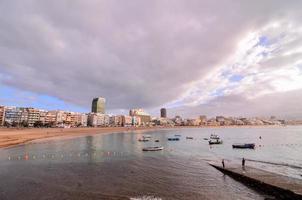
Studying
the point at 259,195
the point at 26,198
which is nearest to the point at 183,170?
the point at 259,195

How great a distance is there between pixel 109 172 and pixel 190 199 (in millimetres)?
16347

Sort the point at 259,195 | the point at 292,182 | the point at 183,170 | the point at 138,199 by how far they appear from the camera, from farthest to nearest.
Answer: the point at 183,170 < the point at 292,182 < the point at 259,195 < the point at 138,199

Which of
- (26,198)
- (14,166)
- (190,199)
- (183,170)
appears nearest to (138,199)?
(190,199)

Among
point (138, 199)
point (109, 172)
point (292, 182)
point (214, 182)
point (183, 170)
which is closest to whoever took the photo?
point (138, 199)

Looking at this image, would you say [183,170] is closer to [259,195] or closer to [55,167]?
[259,195]

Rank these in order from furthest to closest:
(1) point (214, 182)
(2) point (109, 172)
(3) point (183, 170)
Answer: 1. (3) point (183, 170)
2. (2) point (109, 172)
3. (1) point (214, 182)

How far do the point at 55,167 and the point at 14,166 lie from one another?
7242 millimetres

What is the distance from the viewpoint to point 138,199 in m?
23.5

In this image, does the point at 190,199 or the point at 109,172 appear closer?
the point at 190,199

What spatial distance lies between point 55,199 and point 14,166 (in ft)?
71.5

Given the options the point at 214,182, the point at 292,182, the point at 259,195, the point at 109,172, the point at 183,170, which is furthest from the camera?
the point at 183,170

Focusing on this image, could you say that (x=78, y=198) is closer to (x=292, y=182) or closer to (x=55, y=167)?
(x=55, y=167)

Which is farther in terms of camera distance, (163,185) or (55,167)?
(55,167)

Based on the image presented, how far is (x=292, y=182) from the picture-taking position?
94.7 ft
